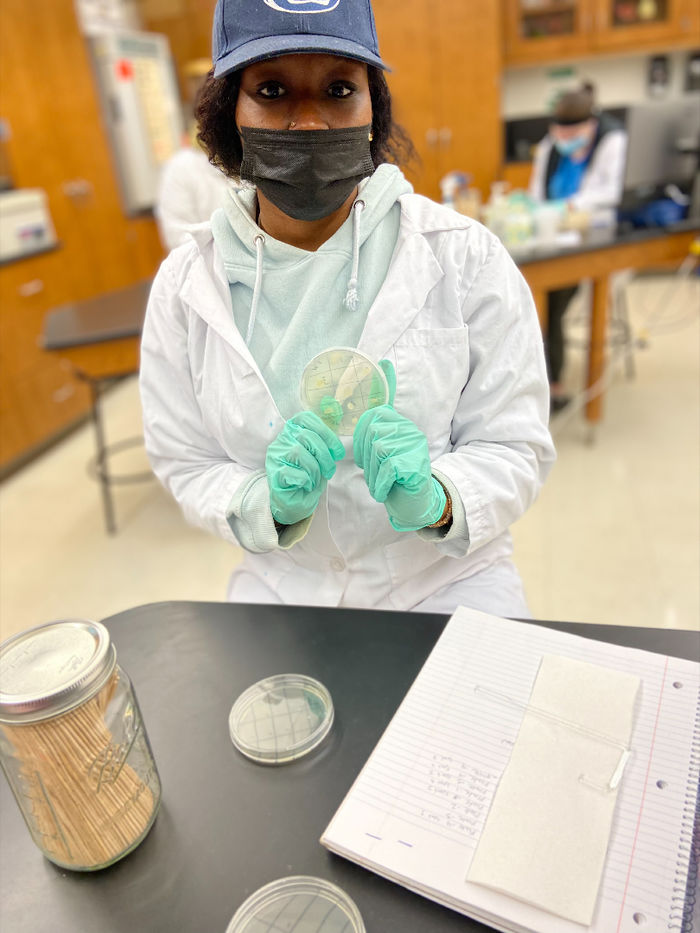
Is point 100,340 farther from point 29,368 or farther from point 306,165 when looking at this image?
point 306,165

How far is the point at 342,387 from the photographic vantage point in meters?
0.92

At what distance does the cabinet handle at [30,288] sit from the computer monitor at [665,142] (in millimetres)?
2961

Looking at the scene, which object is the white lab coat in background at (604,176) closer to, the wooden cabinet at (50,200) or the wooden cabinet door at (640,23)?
the wooden cabinet door at (640,23)

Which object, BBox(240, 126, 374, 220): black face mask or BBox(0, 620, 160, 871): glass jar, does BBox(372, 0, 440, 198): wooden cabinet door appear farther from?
BBox(0, 620, 160, 871): glass jar

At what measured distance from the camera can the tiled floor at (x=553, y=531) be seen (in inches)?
76.5

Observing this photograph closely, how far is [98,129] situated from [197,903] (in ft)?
15.2

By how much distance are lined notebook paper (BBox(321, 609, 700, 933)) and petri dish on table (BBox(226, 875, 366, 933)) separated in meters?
0.04

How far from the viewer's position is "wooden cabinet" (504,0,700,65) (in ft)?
16.2

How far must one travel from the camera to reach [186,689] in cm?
83

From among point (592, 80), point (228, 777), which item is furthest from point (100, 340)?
point (592, 80)

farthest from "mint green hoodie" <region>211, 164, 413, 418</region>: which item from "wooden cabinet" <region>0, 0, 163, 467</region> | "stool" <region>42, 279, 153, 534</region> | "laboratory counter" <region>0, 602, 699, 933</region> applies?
"wooden cabinet" <region>0, 0, 163, 467</region>

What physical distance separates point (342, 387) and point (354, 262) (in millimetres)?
236

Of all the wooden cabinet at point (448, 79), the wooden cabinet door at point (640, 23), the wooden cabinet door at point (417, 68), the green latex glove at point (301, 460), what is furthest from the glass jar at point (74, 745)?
the wooden cabinet door at point (640, 23)

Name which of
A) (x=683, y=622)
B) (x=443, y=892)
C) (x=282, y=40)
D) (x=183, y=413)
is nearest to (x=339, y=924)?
(x=443, y=892)
